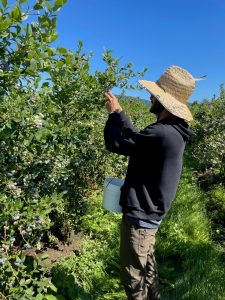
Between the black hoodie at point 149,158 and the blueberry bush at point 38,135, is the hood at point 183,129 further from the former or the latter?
the blueberry bush at point 38,135

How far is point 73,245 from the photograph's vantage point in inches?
158

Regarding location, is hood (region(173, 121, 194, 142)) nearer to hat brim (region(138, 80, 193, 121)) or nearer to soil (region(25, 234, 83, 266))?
hat brim (region(138, 80, 193, 121))

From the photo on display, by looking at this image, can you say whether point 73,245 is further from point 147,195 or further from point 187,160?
point 187,160

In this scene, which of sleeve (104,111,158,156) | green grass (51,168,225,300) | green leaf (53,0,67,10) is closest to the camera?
green leaf (53,0,67,10)

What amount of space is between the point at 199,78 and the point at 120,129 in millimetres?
747

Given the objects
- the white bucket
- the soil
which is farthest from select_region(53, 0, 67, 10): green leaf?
the soil

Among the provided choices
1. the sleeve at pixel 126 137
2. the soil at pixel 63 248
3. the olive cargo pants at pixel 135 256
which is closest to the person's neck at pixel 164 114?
the sleeve at pixel 126 137

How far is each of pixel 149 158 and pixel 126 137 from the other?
19 centimetres

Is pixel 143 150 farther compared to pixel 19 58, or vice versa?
pixel 143 150

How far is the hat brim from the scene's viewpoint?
2.42 metres

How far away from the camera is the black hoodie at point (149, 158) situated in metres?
2.33

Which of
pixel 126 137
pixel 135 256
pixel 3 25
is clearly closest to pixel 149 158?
pixel 126 137

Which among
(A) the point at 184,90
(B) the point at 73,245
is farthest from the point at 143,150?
(B) the point at 73,245

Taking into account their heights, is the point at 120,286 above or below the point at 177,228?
below
